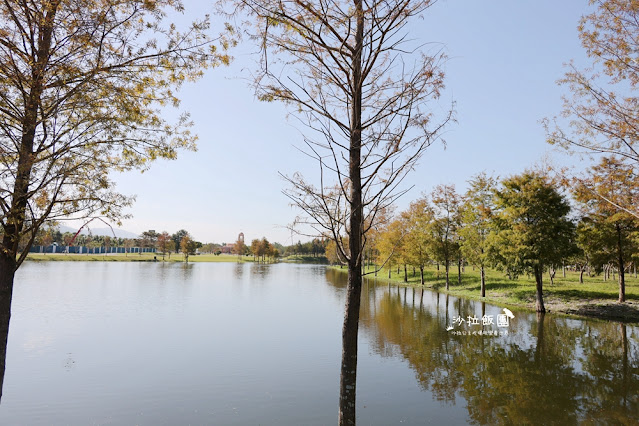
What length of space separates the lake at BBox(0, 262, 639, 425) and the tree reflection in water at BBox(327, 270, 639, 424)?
0.06 m

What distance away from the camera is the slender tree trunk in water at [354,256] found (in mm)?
3988

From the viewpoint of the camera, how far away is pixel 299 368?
11844 mm

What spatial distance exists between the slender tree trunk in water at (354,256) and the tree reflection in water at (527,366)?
595 centimetres

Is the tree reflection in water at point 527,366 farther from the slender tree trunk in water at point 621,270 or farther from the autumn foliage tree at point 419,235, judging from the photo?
the autumn foliage tree at point 419,235

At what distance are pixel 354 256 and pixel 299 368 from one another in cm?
900

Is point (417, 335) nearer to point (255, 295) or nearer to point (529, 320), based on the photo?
point (529, 320)

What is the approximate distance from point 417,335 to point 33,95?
1649cm

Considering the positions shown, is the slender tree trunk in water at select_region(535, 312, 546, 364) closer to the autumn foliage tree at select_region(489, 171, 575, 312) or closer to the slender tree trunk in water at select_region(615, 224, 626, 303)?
the autumn foliage tree at select_region(489, 171, 575, 312)

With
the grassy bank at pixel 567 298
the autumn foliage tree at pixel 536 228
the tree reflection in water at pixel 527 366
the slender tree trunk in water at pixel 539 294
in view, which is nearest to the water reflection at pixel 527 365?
the tree reflection in water at pixel 527 366

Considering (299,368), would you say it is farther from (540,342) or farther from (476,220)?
(476,220)

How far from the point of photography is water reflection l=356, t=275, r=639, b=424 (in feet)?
28.8

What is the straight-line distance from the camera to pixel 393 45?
441cm

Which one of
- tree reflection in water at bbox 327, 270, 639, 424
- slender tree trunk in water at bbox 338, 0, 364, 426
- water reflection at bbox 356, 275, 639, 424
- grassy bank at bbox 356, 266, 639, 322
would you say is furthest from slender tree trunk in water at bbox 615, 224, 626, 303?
slender tree trunk in water at bbox 338, 0, 364, 426

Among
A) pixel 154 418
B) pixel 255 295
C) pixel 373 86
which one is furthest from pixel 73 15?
pixel 255 295
